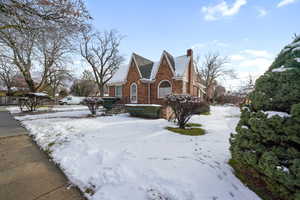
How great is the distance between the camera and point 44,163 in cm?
342

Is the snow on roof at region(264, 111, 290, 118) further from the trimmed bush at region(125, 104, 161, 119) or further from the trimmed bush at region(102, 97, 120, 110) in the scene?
the trimmed bush at region(102, 97, 120, 110)

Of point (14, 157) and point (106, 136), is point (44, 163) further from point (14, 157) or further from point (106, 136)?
point (106, 136)

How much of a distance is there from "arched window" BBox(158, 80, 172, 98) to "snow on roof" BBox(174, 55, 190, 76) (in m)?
1.40

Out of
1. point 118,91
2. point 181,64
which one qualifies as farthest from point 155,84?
point 118,91

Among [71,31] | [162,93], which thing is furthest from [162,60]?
[71,31]

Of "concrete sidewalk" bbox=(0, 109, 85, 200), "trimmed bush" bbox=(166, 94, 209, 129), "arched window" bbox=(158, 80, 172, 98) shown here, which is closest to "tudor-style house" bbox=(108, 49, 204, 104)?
"arched window" bbox=(158, 80, 172, 98)

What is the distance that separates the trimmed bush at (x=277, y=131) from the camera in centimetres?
182

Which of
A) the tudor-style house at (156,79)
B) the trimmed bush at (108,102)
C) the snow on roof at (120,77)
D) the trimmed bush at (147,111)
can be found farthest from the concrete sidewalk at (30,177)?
the snow on roof at (120,77)

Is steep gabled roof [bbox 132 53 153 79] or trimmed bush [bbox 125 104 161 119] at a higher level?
steep gabled roof [bbox 132 53 153 79]

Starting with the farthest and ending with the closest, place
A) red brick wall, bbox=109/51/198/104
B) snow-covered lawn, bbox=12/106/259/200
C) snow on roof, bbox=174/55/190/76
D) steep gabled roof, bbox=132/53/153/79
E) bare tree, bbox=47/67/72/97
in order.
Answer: bare tree, bbox=47/67/72/97, steep gabled roof, bbox=132/53/153/79, red brick wall, bbox=109/51/198/104, snow on roof, bbox=174/55/190/76, snow-covered lawn, bbox=12/106/259/200

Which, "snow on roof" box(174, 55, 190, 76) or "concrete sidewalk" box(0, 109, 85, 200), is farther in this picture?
"snow on roof" box(174, 55, 190, 76)

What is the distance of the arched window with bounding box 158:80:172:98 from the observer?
13438mm

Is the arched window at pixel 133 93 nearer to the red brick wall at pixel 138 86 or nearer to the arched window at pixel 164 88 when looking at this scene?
the red brick wall at pixel 138 86

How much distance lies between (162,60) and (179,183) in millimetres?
12693
